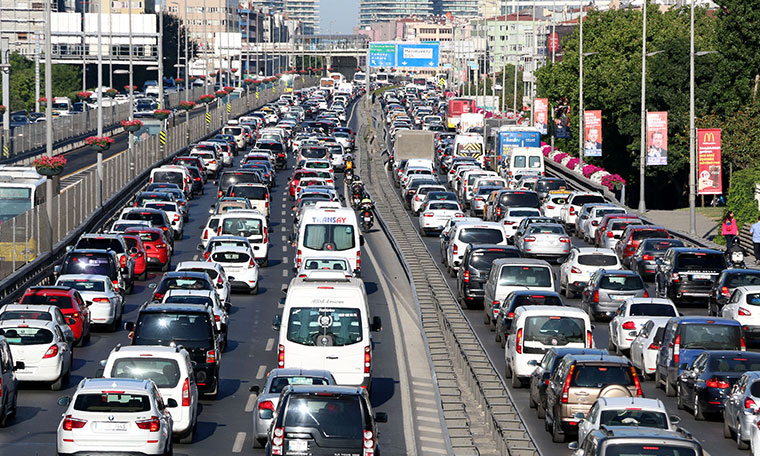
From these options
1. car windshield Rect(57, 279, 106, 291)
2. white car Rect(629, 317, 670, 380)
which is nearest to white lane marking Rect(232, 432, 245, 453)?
white car Rect(629, 317, 670, 380)

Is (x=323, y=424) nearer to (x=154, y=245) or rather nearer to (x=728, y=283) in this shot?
(x=728, y=283)

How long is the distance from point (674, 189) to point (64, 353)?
76262mm

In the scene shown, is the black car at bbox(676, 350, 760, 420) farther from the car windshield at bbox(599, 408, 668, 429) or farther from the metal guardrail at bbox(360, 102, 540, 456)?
the car windshield at bbox(599, 408, 668, 429)

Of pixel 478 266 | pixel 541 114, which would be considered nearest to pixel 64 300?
pixel 478 266

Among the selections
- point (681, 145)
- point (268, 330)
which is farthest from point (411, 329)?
point (681, 145)

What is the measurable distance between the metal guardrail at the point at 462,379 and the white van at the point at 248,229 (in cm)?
447

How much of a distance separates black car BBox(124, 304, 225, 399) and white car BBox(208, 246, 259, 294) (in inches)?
559

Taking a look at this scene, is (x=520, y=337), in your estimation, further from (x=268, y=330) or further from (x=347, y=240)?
(x=347, y=240)

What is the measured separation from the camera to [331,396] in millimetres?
18797

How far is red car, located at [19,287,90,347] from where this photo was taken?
104ft

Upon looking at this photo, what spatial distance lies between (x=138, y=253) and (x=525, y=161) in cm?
3350

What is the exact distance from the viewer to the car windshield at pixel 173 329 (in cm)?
2695

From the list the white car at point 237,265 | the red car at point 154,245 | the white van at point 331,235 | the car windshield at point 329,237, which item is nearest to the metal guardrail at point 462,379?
the white van at point 331,235

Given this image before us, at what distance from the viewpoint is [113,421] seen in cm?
1980
